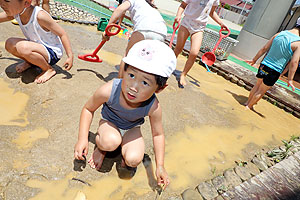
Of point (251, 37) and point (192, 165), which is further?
point (251, 37)

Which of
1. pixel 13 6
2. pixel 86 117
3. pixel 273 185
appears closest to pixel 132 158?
pixel 86 117

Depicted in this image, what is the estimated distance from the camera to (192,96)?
3.16 m

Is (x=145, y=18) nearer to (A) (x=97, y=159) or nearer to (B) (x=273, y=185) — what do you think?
(A) (x=97, y=159)

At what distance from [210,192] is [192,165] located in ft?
1.10

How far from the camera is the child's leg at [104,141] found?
5.02 ft

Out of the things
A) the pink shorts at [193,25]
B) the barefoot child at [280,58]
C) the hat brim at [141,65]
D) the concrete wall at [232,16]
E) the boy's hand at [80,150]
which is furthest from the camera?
the concrete wall at [232,16]

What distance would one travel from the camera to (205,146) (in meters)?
2.23

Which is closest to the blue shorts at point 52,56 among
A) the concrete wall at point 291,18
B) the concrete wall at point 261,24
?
the concrete wall at point 261,24

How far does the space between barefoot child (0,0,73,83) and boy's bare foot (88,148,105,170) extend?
1114 mm

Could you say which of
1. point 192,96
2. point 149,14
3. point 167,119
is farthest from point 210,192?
point 149,14

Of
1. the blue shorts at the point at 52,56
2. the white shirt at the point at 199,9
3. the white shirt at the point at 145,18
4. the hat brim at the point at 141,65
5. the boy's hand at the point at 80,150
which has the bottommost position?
the boy's hand at the point at 80,150

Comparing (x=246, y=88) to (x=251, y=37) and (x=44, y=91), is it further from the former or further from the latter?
(x=44, y=91)

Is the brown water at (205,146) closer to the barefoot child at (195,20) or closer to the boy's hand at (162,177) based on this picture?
the boy's hand at (162,177)

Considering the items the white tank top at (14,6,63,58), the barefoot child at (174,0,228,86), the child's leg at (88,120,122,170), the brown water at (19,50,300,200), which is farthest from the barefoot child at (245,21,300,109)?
the white tank top at (14,6,63,58)
